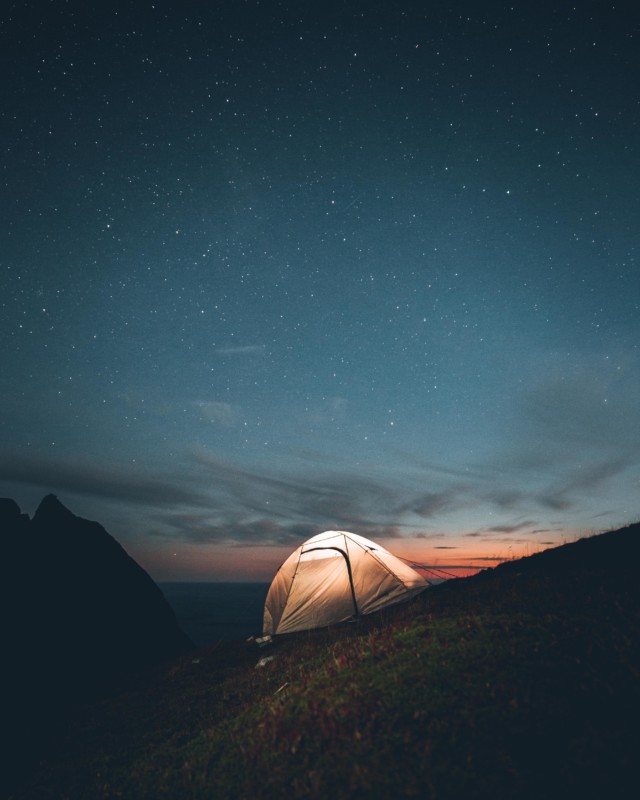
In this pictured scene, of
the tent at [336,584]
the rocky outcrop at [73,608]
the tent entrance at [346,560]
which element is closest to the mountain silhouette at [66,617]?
the rocky outcrop at [73,608]

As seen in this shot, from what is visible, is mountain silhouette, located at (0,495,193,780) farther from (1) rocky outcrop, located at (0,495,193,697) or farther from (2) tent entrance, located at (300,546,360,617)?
(2) tent entrance, located at (300,546,360,617)

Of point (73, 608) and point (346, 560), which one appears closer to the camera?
point (346, 560)

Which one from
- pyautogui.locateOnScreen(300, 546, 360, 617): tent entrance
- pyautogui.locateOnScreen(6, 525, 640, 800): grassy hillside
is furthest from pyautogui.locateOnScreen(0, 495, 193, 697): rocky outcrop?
pyautogui.locateOnScreen(6, 525, 640, 800): grassy hillside

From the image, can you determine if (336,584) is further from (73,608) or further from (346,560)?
(73,608)

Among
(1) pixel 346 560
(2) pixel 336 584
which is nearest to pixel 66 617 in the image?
(2) pixel 336 584

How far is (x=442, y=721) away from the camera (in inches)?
186

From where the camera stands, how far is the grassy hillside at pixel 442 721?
3992mm

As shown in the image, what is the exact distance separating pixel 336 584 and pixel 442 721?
1315 centimetres

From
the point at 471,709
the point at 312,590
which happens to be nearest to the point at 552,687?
the point at 471,709

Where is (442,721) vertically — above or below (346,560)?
below

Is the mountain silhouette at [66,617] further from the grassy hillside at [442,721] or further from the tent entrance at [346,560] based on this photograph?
the tent entrance at [346,560]

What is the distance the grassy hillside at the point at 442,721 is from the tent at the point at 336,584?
24.7 feet

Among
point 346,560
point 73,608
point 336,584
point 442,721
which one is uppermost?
point 346,560

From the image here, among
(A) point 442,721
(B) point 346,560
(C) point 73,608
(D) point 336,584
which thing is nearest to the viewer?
(A) point 442,721
